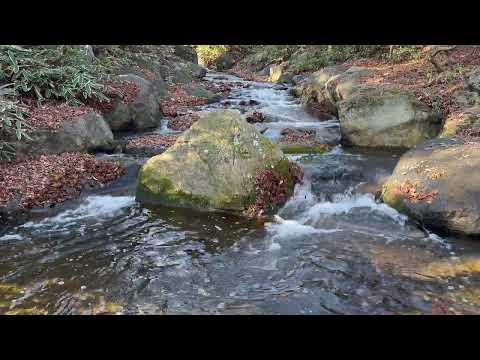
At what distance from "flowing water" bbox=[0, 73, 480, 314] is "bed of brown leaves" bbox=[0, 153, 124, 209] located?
502 millimetres

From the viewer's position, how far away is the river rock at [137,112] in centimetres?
1554

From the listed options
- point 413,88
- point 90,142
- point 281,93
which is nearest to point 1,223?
point 90,142

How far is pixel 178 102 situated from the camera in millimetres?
21109

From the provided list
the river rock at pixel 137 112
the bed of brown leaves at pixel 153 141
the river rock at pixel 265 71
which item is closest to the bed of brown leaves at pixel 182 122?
the river rock at pixel 137 112

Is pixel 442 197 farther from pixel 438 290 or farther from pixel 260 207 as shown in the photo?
pixel 260 207

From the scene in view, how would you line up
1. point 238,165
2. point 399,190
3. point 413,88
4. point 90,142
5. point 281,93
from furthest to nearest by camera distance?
point 281,93, point 413,88, point 90,142, point 238,165, point 399,190

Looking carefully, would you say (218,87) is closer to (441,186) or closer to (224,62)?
(224,62)

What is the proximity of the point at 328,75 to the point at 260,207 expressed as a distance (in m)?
13.8

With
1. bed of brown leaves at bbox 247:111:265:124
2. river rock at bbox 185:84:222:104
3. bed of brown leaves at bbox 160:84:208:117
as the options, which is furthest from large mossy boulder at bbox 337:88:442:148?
river rock at bbox 185:84:222:104

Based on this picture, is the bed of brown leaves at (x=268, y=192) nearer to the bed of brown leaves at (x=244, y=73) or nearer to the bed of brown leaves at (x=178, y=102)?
the bed of brown leaves at (x=178, y=102)

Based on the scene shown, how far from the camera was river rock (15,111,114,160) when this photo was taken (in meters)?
11.1

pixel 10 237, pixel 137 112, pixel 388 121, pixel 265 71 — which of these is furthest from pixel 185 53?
pixel 10 237

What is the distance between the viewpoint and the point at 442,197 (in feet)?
26.6

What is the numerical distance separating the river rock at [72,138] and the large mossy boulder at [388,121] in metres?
7.75
